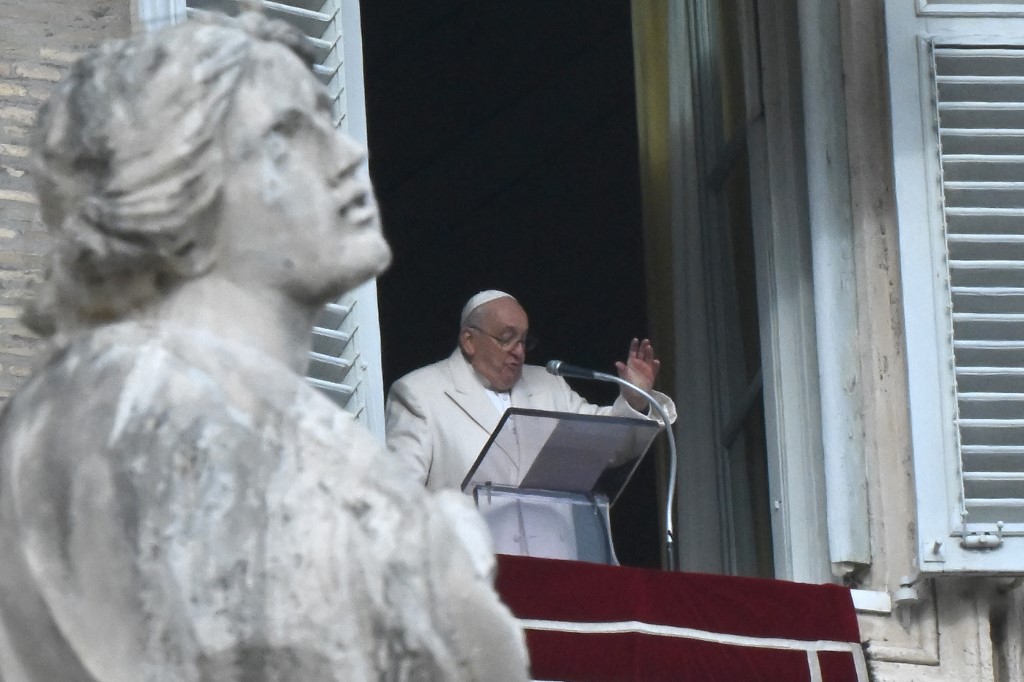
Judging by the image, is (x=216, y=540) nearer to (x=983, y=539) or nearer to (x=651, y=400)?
(x=983, y=539)

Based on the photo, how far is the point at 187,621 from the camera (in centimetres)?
Result: 226

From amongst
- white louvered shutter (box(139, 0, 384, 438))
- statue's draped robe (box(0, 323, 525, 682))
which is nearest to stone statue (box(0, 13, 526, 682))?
statue's draped robe (box(0, 323, 525, 682))

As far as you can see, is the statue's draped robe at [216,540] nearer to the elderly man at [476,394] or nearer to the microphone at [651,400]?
the microphone at [651,400]

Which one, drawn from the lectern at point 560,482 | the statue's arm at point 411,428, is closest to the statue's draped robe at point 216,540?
the lectern at point 560,482

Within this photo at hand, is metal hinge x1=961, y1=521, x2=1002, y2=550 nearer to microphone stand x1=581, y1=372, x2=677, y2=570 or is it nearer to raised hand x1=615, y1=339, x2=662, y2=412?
microphone stand x1=581, y1=372, x2=677, y2=570

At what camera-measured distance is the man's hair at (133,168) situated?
244 cm

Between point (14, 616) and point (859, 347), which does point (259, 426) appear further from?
point (859, 347)

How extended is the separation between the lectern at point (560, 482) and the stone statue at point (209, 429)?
3448 millimetres

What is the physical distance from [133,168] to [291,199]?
14 cm

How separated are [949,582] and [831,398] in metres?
0.50

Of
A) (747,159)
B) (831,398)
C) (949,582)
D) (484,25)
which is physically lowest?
(949,582)

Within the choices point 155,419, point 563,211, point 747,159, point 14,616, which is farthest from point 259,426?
point 563,211

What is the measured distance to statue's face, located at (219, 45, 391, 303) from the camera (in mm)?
2461

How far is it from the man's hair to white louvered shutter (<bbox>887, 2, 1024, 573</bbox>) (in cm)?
406
